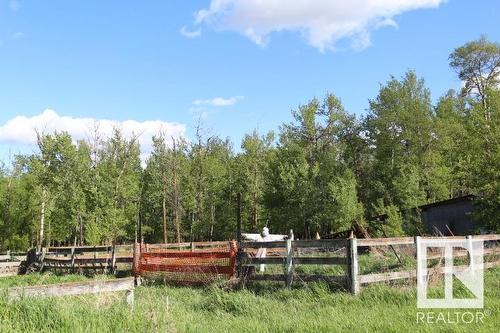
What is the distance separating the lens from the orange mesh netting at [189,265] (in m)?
13.6

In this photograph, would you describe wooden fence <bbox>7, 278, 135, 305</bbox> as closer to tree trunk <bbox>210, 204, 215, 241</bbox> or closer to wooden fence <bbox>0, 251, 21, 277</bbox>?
wooden fence <bbox>0, 251, 21, 277</bbox>

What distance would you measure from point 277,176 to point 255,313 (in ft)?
123

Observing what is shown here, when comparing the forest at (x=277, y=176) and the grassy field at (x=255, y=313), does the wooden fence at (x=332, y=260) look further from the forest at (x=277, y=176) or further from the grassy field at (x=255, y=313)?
the forest at (x=277, y=176)

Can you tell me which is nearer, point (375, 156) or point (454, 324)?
point (454, 324)

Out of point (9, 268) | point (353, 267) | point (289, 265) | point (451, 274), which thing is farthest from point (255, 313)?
point (9, 268)

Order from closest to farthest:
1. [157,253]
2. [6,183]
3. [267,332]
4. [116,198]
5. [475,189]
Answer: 1. [267,332]
2. [157,253]
3. [475,189]
4. [116,198]
5. [6,183]

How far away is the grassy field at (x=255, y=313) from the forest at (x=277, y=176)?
22.9 metres

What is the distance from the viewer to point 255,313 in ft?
29.0

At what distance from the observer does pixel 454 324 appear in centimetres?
698

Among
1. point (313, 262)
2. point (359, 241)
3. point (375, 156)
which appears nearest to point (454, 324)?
point (359, 241)

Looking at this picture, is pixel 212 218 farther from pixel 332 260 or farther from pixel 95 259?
pixel 332 260

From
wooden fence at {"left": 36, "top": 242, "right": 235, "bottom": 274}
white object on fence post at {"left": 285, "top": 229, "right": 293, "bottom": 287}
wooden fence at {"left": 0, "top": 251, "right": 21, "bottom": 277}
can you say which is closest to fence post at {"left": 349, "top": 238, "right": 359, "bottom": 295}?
white object on fence post at {"left": 285, "top": 229, "right": 293, "bottom": 287}

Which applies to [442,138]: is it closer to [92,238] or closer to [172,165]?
[172,165]

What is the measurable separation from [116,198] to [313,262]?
31.7 m
